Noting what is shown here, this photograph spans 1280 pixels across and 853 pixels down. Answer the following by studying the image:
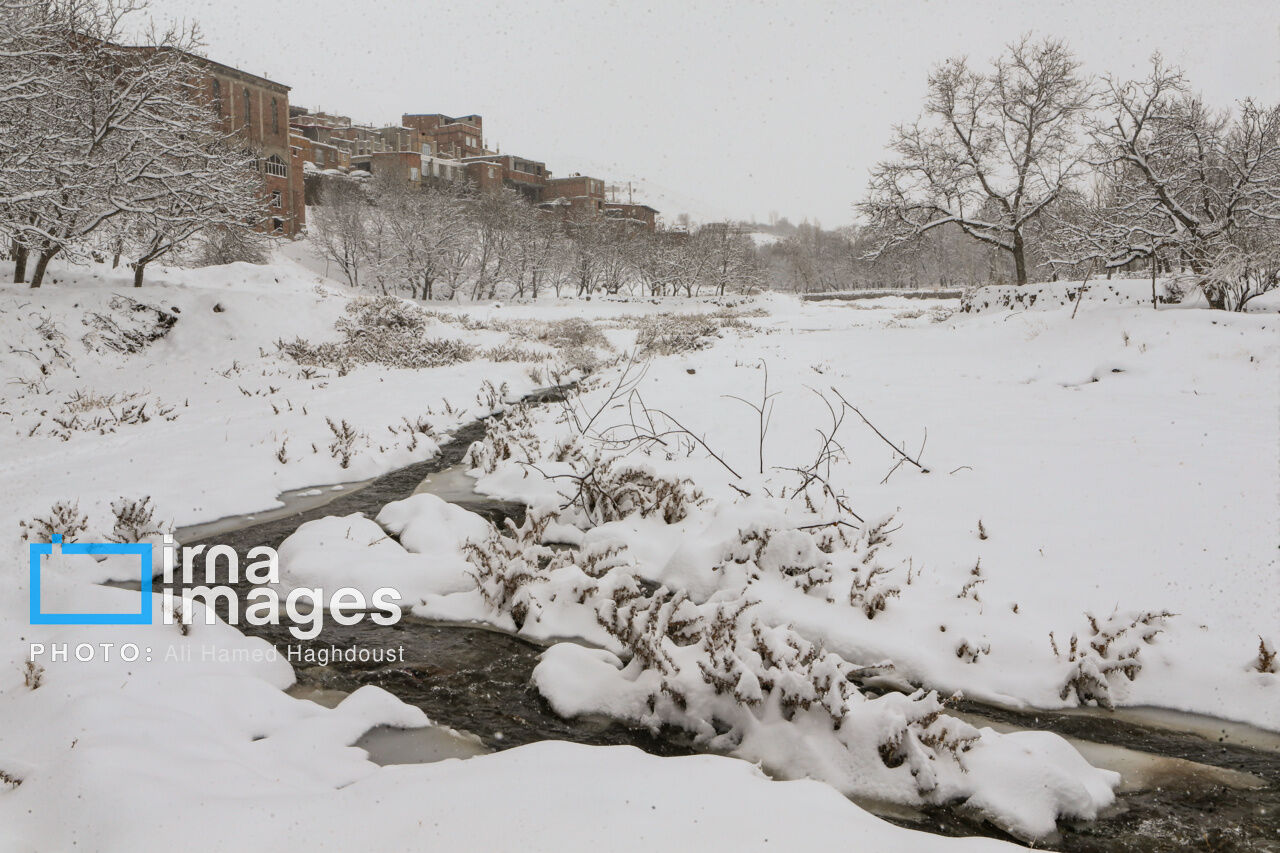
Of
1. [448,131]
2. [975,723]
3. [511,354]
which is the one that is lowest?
[975,723]

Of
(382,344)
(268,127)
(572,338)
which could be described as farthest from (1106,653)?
(268,127)

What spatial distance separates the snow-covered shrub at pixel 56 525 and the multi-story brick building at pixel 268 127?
46.5 meters

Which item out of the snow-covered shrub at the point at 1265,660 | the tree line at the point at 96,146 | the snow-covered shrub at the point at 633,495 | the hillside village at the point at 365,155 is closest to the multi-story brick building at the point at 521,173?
the hillside village at the point at 365,155

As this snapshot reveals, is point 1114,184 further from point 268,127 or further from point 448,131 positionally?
point 448,131

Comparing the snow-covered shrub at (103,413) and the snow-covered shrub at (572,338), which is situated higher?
the snow-covered shrub at (572,338)

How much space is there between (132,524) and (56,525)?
20.5 inches

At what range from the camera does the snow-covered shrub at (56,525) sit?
5316 mm

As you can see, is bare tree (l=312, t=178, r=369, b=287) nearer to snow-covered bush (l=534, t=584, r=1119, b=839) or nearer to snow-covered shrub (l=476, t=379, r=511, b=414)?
snow-covered shrub (l=476, t=379, r=511, b=414)

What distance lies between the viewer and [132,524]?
Result: 5.73 metres

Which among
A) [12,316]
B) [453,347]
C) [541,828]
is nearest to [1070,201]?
[453,347]

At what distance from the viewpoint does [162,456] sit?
8180mm

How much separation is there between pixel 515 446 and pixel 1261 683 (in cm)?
763

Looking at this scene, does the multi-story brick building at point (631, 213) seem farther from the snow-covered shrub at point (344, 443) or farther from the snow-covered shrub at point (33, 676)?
the snow-covered shrub at point (33, 676)

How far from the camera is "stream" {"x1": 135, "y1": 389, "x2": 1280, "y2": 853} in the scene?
8.68 feet
